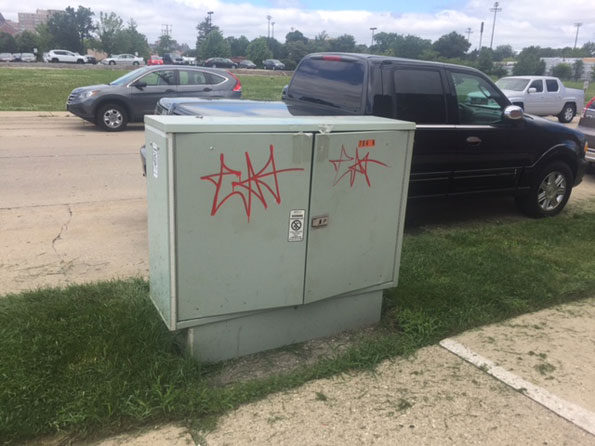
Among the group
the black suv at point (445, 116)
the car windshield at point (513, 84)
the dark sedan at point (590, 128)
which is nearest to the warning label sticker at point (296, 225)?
the black suv at point (445, 116)

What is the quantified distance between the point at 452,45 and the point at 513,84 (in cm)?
6819

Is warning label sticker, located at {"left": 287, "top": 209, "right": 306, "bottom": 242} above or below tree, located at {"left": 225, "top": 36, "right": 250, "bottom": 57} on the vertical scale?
below

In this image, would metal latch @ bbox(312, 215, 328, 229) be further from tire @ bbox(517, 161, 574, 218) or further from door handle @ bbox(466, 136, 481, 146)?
tire @ bbox(517, 161, 574, 218)

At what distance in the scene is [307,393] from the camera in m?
2.99

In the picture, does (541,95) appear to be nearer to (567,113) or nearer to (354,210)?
(567,113)

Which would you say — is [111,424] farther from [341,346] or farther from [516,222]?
[516,222]

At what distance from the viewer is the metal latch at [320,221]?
326cm

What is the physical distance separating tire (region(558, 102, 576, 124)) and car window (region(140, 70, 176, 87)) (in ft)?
48.1

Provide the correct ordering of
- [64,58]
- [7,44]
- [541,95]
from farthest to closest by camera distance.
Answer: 1. [7,44]
2. [64,58]
3. [541,95]

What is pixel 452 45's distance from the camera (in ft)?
267

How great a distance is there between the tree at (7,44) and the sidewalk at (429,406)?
9533cm

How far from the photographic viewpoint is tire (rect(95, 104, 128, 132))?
13.0 meters

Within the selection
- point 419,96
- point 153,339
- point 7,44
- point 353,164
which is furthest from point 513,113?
point 7,44

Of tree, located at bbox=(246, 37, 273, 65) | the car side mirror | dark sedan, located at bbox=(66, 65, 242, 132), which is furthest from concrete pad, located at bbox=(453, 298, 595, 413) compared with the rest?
tree, located at bbox=(246, 37, 273, 65)
